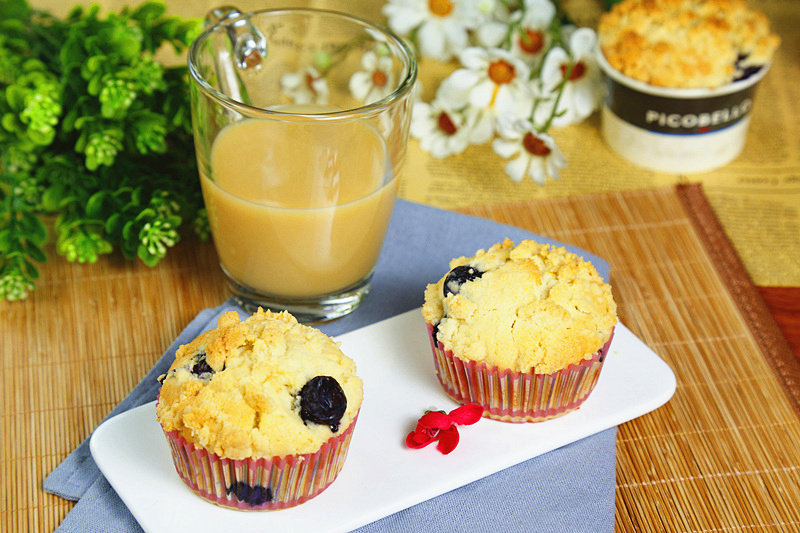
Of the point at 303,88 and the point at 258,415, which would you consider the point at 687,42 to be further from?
the point at 258,415

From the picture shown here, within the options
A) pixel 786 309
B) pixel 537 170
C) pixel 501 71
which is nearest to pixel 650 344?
pixel 786 309

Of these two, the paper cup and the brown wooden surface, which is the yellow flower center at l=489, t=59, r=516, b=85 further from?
the brown wooden surface

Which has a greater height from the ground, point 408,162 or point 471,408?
point 471,408

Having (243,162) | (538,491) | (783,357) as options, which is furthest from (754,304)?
(243,162)

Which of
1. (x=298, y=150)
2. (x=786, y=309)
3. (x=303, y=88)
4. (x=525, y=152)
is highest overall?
(x=298, y=150)

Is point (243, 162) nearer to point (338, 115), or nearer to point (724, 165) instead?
point (338, 115)

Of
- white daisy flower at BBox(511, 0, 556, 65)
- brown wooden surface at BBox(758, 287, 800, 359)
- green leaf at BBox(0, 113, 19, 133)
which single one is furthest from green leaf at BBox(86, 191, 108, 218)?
brown wooden surface at BBox(758, 287, 800, 359)
